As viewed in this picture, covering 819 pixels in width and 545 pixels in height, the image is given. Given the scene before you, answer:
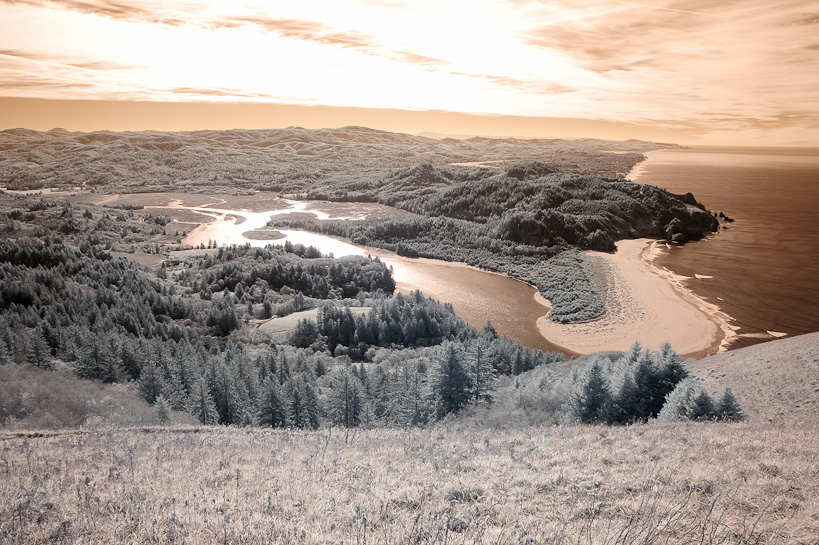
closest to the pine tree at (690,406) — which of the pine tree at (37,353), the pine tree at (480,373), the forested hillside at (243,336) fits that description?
the pine tree at (480,373)

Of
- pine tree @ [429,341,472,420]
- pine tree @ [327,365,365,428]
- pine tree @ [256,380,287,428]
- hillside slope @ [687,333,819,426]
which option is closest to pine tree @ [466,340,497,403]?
pine tree @ [429,341,472,420]

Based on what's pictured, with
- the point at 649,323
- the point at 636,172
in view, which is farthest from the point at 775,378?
the point at 636,172

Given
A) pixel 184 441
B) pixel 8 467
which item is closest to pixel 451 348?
pixel 184 441

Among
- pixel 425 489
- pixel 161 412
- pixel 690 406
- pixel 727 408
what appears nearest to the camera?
pixel 425 489

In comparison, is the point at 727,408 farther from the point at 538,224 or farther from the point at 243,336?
the point at 538,224

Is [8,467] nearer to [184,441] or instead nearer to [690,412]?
[184,441]

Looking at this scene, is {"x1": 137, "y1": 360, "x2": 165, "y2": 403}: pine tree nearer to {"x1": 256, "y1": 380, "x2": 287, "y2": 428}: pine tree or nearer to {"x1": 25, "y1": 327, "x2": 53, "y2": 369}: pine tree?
{"x1": 256, "y1": 380, "x2": 287, "y2": 428}: pine tree
